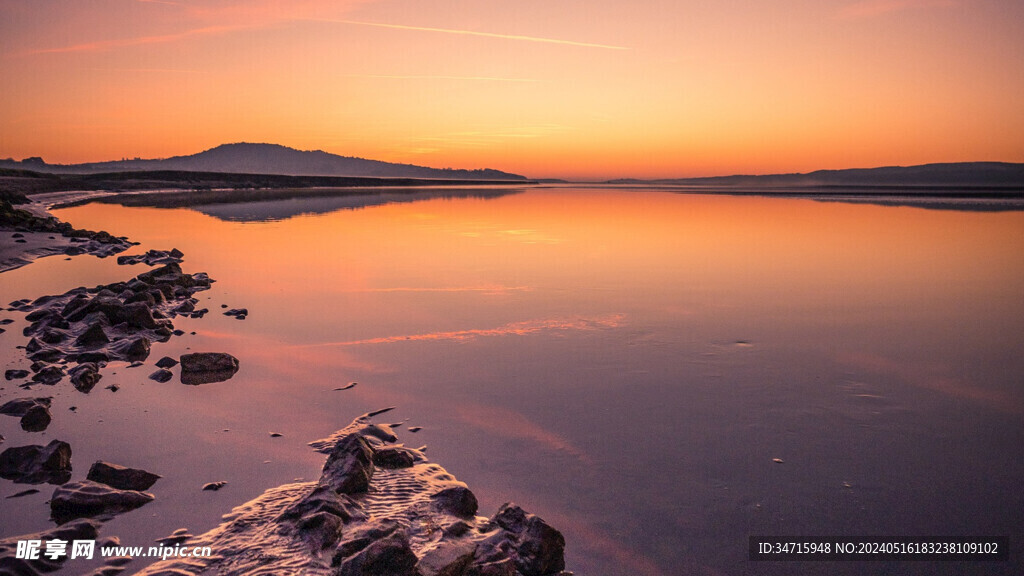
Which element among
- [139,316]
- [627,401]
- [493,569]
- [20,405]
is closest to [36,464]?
[20,405]

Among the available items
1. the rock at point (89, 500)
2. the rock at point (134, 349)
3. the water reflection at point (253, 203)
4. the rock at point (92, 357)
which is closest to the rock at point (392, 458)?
the rock at point (89, 500)

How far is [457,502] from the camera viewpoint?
390 centimetres

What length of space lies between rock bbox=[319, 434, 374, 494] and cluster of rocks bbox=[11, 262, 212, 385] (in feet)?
12.0

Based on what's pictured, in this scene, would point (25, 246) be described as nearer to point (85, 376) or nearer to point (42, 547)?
point (85, 376)

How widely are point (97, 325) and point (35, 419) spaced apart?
2830 millimetres

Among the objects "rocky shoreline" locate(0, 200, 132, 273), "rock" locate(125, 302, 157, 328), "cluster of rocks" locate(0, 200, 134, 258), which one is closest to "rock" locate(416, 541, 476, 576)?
"rock" locate(125, 302, 157, 328)

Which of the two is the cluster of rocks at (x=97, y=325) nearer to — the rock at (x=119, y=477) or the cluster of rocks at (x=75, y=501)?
the cluster of rocks at (x=75, y=501)

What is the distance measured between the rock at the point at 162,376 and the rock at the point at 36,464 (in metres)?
2.03

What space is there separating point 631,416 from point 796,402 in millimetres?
1715

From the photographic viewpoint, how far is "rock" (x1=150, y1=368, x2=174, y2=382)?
6.52 m

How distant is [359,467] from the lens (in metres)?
4.12

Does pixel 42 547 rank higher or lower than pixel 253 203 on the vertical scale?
lower

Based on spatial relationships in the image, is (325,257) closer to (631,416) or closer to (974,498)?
(631,416)

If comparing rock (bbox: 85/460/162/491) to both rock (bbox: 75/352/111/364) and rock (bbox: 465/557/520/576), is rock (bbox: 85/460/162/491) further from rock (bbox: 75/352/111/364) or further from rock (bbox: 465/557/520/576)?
rock (bbox: 75/352/111/364)
